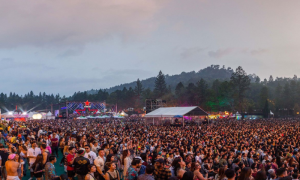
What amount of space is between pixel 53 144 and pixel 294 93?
8349 centimetres

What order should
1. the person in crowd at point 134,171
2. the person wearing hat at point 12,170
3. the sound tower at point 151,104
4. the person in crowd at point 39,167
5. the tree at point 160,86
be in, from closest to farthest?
1. the person in crowd at point 134,171
2. the person wearing hat at point 12,170
3. the person in crowd at point 39,167
4. the sound tower at point 151,104
5. the tree at point 160,86

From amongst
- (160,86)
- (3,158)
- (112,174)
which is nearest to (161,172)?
(112,174)

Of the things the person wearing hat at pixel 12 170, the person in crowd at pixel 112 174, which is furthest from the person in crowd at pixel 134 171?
the person wearing hat at pixel 12 170

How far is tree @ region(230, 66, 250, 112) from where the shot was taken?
6725 cm

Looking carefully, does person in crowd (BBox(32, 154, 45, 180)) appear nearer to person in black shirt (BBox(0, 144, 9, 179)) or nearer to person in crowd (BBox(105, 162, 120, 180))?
person in black shirt (BBox(0, 144, 9, 179))

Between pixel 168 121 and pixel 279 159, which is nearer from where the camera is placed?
pixel 279 159

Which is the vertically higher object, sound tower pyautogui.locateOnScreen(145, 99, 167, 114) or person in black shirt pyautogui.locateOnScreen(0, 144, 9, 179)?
sound tower pyautogui.locateOnScreen(145, 99, 167, 114)

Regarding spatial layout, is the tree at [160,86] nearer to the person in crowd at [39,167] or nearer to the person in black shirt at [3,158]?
the person in black shirt at [3,158]

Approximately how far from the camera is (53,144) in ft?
41.3

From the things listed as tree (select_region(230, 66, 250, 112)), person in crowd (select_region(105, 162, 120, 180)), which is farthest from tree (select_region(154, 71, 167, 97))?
person in crowd (select_region(105, 162, 120, 180))

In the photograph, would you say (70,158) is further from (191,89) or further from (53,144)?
(191,89)

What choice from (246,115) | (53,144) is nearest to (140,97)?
(246,115)

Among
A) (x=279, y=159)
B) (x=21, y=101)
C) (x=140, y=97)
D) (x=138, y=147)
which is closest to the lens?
(x=279, y=159)

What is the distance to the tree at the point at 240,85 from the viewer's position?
67250 mm
